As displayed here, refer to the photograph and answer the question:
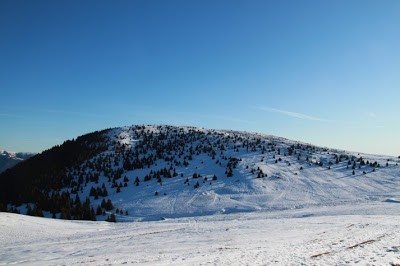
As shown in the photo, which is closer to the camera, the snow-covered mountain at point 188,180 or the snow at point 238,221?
the snow at point 238,221

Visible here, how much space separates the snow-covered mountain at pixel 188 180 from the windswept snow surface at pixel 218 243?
323 inches

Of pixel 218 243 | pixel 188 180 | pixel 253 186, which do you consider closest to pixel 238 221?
pixel 218 243

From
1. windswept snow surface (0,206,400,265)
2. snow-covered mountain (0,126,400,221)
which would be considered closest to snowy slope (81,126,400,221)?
snow-covered mountain (0,126,400,221)

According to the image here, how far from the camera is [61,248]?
1469 centimetres

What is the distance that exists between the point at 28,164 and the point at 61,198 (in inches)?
1298

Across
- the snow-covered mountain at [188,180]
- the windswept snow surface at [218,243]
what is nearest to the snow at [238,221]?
the windswept snow surface at [218,243]

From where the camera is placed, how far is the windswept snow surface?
12078 mm

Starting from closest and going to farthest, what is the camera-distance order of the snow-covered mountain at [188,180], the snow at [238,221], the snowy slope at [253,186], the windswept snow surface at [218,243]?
1. the windswept snow surface at [218,243]
2. the snow at [238,221]
3. the snowy slope at [253,186]
4. the snow-covered mountain at [188,180]

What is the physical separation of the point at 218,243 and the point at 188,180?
2383 cm

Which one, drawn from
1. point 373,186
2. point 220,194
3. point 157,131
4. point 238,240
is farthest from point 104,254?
point 157,131

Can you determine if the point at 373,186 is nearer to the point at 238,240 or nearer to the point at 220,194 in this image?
the point at 220,194

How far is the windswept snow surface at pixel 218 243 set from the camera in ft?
39.6

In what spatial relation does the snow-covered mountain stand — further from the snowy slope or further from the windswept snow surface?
the windswept snow surface

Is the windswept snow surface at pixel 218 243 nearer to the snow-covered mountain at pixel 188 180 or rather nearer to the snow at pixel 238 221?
the snow at pixel 238 221
